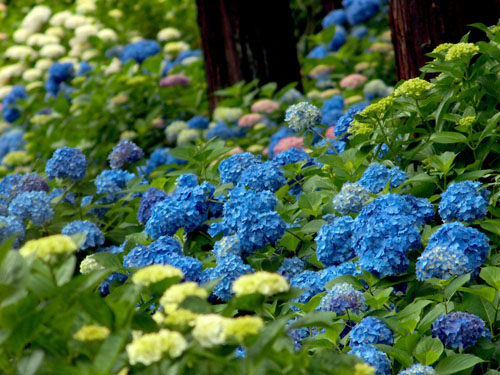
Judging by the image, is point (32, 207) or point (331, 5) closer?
point (32, 207)

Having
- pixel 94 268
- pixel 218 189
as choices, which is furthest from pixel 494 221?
pixel 94 268

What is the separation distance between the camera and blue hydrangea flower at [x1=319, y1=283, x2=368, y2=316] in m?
1.97

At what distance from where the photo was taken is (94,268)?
7.77 ft

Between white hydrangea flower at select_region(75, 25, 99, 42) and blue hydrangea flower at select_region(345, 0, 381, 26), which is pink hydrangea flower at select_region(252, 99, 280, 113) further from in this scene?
white hydrangea flower at select_region(75, 25, 99, 42)

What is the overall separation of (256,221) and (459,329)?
0.69 m

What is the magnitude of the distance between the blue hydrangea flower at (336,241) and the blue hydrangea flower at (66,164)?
3.87ft

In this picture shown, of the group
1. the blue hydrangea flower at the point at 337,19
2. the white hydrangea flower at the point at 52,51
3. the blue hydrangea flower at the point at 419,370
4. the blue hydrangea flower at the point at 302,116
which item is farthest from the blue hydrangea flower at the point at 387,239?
the white hydrangea flower at the point at 52,51

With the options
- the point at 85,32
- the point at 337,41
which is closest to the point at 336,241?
the point at 337,41

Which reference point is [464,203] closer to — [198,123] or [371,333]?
[371,333]

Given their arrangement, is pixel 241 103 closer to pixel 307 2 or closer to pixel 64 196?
pixel 64 196

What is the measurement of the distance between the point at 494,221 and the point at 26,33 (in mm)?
6477

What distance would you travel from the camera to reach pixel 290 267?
233 centimetres

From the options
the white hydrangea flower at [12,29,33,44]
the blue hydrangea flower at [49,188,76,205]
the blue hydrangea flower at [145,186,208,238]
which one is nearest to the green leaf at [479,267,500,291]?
the blue hydrangea flower at [145,186,208,238]

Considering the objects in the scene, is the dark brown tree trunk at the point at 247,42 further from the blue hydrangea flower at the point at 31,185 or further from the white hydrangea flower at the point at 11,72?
the white hydrangea flower at the point at 11,72
